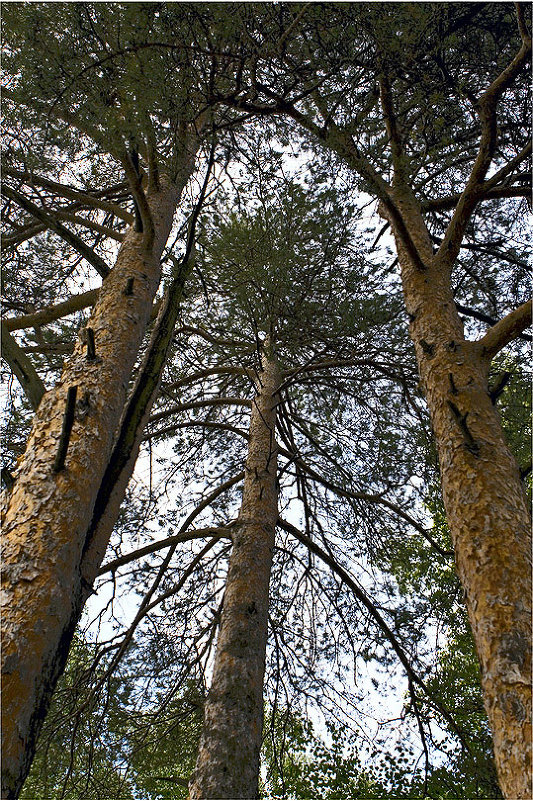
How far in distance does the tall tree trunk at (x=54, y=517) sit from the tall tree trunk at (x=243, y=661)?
1217mm

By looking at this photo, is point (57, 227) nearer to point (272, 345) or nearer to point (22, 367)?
point (22, 367)

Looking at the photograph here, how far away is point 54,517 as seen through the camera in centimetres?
229

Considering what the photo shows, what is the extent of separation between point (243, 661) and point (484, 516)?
6.34 ft

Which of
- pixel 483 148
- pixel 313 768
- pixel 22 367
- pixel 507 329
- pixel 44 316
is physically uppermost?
pixel 483 148

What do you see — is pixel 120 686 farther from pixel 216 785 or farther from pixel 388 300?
pixel 388 300

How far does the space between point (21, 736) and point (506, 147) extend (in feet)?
17.9

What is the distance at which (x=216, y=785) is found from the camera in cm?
278

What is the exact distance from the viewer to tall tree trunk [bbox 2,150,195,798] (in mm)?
1843

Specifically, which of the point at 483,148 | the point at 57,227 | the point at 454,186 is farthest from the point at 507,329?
the point at 454,186

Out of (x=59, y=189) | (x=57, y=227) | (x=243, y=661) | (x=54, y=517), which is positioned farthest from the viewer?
(x=59, y=189)

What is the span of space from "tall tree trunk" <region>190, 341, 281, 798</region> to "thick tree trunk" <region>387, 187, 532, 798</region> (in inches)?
54.3

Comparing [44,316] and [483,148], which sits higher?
[483,148]

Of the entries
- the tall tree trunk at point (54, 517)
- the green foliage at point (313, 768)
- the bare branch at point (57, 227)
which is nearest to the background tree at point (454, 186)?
the bare branch at point (57, 227)

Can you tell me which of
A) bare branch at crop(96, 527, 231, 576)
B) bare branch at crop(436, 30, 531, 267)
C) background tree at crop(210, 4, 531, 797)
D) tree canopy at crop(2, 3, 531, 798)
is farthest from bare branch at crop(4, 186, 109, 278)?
bare branch at crop(436, 30, 531, 267)
